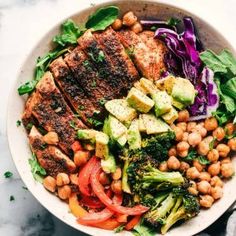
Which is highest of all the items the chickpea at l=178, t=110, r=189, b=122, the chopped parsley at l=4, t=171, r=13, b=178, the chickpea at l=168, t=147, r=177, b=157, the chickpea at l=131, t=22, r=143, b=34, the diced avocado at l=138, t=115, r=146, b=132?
the chickpea at l=131, t=22, r=143, b=34

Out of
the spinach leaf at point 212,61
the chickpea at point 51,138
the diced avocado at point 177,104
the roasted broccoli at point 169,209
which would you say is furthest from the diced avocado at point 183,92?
the chickpea at point 51,138

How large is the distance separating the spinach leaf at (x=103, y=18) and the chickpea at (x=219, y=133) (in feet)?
4.00

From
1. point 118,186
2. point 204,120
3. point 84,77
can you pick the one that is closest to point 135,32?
point 84,77

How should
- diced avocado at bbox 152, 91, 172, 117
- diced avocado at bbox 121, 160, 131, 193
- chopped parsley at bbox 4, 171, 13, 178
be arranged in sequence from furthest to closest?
chopped parsley at bbox 4, 171, 13, 178, diced avocado at bbox 121, 160, 131, 193, diced avocado at bbox 152, 91, 172, 117

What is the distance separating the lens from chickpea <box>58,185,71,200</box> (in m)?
5.23

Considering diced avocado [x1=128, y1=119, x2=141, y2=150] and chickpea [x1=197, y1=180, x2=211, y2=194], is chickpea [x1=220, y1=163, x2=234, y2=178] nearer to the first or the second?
chickpea [x1=197, y1=180, x2=211, y2=194]

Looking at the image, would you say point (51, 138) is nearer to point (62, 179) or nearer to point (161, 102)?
point (62, 179)

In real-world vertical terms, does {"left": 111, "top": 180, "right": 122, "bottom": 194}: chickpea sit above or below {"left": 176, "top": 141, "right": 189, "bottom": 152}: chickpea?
below

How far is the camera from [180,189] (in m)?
5.07

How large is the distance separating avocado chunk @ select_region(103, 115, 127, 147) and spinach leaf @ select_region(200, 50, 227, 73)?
867 mm

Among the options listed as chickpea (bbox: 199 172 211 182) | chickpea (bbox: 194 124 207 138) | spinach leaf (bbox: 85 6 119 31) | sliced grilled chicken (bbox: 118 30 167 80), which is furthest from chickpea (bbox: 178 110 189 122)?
spinach leaf (bbox: 85 6 119 31)

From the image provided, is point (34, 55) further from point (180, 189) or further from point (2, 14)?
point (180, 189)

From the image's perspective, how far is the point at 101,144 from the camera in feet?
16.6

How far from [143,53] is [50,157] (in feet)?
3.69
